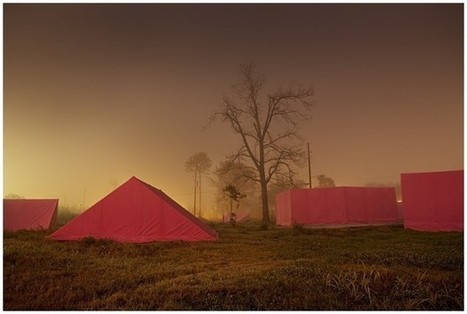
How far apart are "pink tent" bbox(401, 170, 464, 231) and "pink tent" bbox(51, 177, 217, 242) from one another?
8625 millimetres

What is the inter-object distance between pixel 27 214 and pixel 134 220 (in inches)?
410

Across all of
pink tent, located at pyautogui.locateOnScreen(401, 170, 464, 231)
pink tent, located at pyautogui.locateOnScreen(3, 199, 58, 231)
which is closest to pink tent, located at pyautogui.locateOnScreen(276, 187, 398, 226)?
pink tent, located at pyautogui.locateOnScreen(401, 170, 464, 231)

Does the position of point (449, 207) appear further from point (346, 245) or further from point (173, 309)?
point (173, 309)

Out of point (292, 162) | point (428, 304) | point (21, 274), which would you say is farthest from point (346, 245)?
point (292, 162)

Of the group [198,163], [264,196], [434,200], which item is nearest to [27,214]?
[264,196]

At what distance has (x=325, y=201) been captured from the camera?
722 inches

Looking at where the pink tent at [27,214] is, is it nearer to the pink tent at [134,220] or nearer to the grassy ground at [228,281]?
the pink tent at [134,220]

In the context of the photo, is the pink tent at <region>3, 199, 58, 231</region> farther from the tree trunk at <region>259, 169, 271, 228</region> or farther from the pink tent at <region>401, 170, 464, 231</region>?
the pink tent at <region>401, 170, 464, 231</region>

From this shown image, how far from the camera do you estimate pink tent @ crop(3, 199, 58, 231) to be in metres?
16.5

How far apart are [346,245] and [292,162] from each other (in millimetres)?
13516

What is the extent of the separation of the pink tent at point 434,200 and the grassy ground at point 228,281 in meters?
6.72

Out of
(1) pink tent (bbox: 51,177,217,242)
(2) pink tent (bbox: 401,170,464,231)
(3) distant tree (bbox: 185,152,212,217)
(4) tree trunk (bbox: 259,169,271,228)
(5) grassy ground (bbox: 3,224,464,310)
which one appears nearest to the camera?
(5) grassy ground (bbox: 3,224,464,310)

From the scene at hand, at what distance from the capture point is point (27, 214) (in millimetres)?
17031

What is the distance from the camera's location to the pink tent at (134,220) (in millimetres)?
9297
